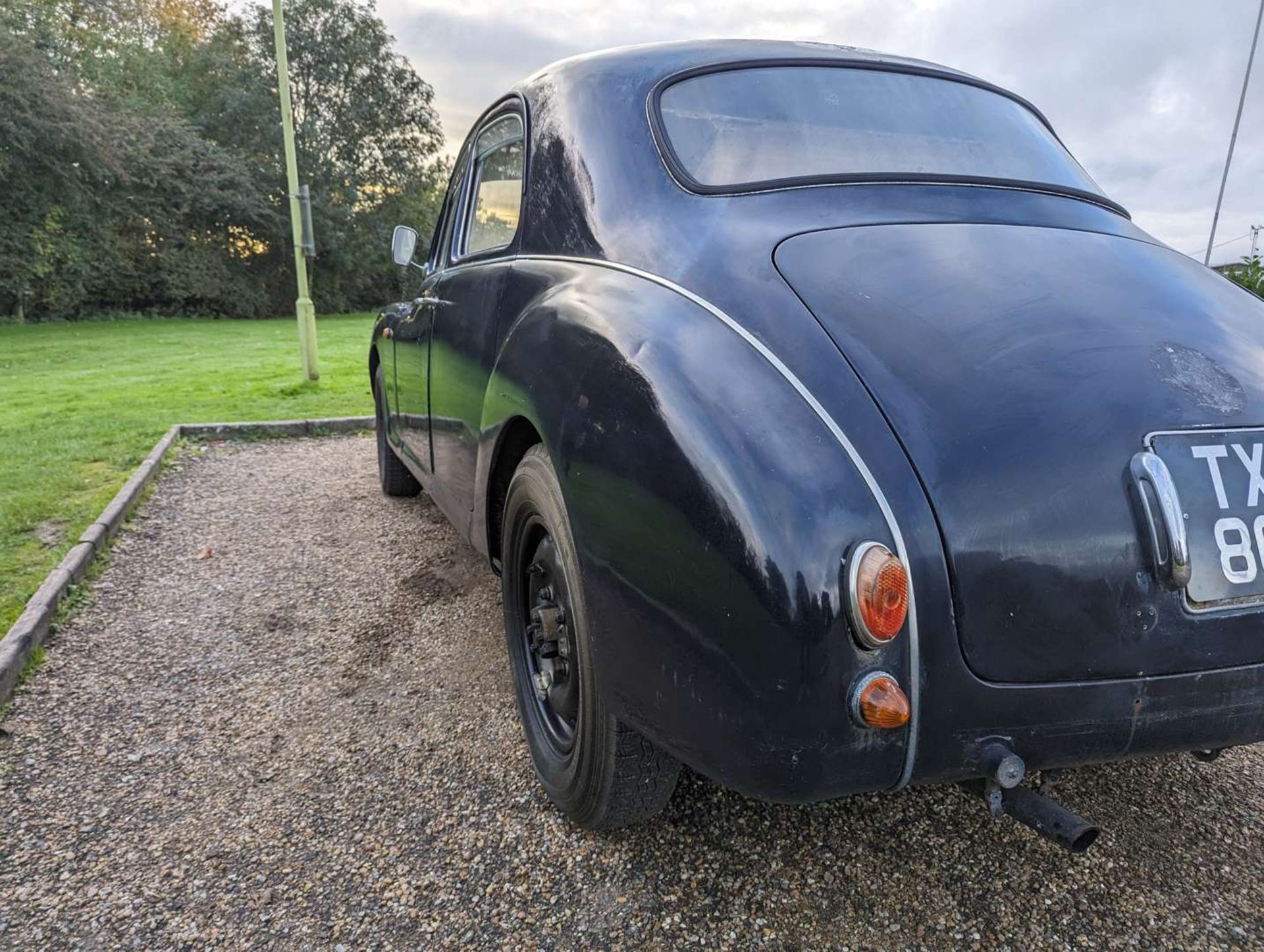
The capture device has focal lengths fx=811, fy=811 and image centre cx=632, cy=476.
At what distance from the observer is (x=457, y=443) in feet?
9.43

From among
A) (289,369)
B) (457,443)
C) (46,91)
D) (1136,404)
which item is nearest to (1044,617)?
(1136,404)

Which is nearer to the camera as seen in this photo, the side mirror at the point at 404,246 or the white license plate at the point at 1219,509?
the white license plate at the point at 1219,509

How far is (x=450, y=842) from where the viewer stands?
2039 mm

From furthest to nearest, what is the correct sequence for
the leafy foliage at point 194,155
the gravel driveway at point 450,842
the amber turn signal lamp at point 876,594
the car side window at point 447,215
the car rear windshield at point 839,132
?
1. the leafy foliage at point 194,155
2. the car side window at point 447,215
3. the car rear windshield at point 839,132
4. the gravel driveway at point 450,842
5. the amber turn signal lamp at point 876,594

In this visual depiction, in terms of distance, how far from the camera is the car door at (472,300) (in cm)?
264

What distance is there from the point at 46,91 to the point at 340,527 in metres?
20.4

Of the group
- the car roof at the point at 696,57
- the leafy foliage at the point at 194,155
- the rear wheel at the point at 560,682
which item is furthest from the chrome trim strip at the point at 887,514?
the leafy foliage at the point at 194,155

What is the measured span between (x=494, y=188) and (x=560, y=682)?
1.95 m

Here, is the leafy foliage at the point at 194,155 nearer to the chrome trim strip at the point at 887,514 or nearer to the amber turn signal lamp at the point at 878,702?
the chrome trim strip at the point at 887,514

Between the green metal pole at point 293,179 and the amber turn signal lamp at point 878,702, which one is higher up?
the green metal pole at point 293,179

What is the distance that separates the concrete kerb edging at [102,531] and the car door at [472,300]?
62.6 inches

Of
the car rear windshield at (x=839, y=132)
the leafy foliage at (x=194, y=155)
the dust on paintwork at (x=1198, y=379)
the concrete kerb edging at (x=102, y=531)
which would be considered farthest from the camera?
the leafy foliage at (x=194, y=155)

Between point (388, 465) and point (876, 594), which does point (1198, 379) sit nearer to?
point (876, 594)

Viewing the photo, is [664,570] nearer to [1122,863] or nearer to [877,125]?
[1122,863]
